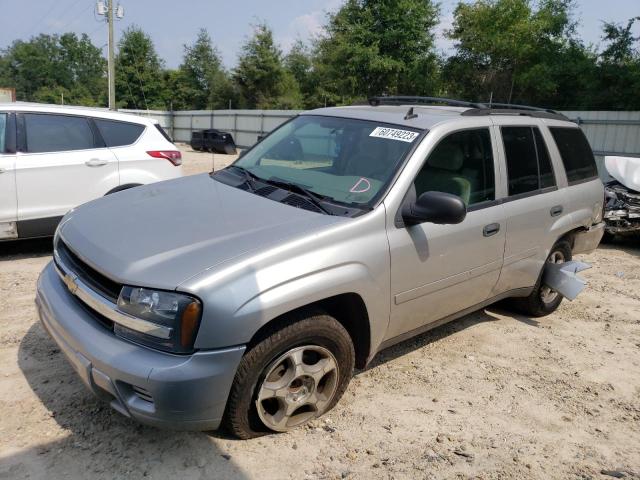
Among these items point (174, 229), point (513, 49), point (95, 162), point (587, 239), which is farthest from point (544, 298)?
point (513, 49)

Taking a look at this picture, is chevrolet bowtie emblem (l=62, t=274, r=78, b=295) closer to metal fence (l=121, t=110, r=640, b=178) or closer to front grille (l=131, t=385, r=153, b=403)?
front grille (l=131, t=385, r=153, b=403)

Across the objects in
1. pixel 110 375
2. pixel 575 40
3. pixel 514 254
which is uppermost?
pixel 575 40

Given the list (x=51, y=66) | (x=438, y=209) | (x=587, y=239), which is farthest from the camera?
(x=51, y=66)

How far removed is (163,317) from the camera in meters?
2.45

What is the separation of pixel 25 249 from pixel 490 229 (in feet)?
17.6

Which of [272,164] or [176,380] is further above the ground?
[272,164]

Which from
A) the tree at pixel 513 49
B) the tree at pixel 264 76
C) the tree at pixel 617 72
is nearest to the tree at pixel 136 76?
the tree at pixel 264 76

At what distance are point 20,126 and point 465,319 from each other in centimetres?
500

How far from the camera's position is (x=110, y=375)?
2.49m

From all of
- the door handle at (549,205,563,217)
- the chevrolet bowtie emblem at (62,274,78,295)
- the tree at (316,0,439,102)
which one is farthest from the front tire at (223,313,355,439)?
the tree at (316,0,439,102)

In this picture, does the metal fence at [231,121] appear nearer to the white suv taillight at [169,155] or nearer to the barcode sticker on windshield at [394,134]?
the white suv taillight at [169,155]

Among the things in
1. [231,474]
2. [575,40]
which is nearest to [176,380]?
[231,474]

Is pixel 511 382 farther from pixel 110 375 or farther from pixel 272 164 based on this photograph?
pixel 110 375

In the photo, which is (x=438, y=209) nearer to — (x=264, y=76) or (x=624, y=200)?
(x=624, y=200)
